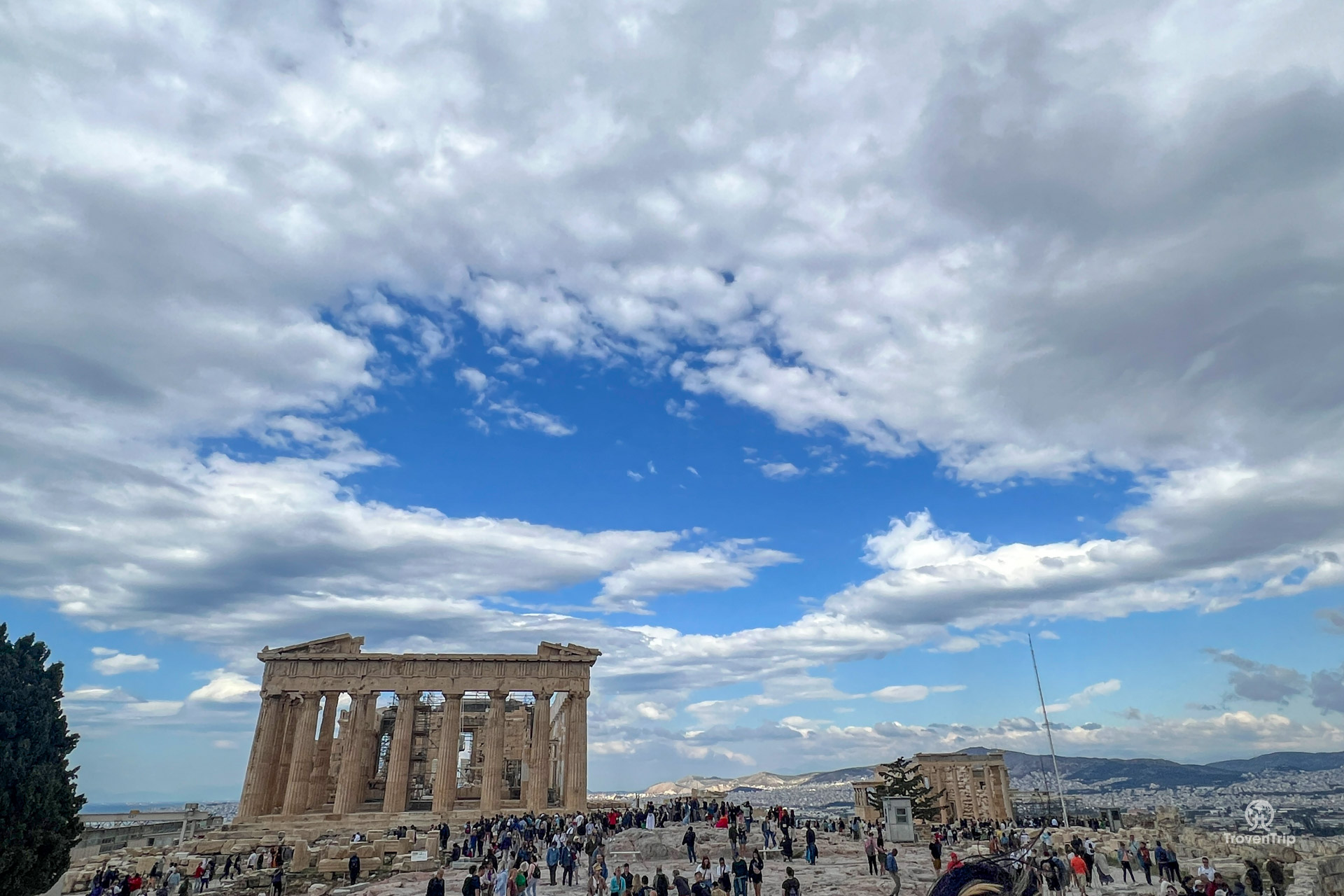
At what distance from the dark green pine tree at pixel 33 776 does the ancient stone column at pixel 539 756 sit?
29.0 meters

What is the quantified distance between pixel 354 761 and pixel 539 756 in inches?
446

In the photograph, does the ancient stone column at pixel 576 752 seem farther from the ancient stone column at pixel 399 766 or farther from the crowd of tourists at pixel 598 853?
the ancient stone column at pixel 399 766

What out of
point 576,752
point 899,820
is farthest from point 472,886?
point 576,752

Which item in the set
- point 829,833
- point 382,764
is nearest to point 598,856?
point 829,833

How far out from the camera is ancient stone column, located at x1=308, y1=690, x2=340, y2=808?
157ft

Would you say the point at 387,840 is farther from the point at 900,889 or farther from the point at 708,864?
the point at 900,889

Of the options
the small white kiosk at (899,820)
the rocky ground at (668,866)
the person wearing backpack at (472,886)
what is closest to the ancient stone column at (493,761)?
the rocky ground at (668,866)

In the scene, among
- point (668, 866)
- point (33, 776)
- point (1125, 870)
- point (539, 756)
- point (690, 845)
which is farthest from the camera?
point (539, 756)

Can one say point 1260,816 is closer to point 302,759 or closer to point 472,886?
point 472,886

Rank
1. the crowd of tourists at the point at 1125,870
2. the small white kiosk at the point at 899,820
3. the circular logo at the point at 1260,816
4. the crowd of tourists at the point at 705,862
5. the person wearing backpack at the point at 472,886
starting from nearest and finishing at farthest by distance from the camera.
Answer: the crowd of tourists at the point at 1125,870 < the person wearing backpack at the point at 472,886 < the crowd of tourists at the point at 705,862 < the small white kiosk at the point at 899,820 < the circular logo at the point at 1260,816

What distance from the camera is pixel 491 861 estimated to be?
69.8 ft

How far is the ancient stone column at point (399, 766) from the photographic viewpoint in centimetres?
4478

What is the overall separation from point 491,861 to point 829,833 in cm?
2381

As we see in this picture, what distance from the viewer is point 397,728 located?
46.3 meters
